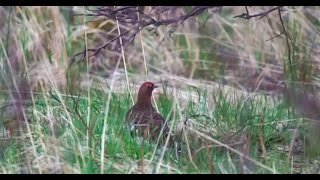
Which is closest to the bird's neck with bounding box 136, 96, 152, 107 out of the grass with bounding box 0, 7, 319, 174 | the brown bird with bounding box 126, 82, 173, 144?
the brown bird with bounding box 126, 82, 173, 144

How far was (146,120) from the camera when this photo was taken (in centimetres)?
374

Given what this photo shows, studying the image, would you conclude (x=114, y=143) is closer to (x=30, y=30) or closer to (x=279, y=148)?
(x=279, y=148)

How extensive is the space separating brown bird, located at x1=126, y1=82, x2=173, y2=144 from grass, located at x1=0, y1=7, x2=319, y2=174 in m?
0.05

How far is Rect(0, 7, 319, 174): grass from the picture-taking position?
3.51 metres

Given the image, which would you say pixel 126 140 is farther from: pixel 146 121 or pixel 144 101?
pixel 144 101

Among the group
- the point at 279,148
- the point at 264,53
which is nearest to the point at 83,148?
the point at 279,148

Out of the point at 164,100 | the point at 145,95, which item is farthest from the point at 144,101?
the point at 164,100

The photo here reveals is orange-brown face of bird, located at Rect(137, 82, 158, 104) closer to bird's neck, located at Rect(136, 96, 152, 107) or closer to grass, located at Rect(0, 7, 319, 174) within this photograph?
bird's neck, located at Rect(136, 96, 152, 107)

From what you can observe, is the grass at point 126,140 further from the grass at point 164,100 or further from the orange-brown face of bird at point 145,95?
the orange-brown face of bird at point 145,95

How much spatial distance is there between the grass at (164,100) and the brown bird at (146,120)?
1.8 inches

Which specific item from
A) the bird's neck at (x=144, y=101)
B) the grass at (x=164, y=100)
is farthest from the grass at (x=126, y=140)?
the bird's neck at (x=144, y=101)

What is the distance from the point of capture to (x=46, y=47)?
5652 millimetres

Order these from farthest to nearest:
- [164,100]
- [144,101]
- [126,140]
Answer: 1. [164,100]
2. [144,101]
3. [126,140]

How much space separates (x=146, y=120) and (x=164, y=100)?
606 millimetres
